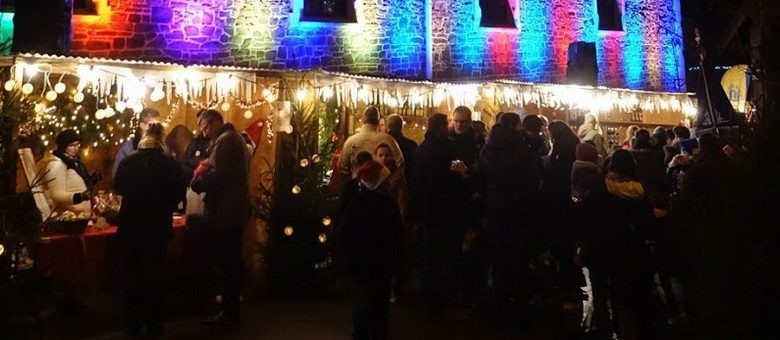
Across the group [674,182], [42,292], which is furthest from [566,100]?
[42,292]

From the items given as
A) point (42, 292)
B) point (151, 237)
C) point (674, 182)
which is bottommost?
point (42, 292)

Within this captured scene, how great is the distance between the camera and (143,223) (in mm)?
5629

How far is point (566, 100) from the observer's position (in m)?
11.8

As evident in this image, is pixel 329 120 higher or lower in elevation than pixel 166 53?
lower

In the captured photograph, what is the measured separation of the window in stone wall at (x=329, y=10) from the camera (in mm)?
11453

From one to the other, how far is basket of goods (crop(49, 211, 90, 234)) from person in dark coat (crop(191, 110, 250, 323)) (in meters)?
1.55

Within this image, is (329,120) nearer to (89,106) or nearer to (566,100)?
(89,106)

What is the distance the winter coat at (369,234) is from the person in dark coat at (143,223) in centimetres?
213

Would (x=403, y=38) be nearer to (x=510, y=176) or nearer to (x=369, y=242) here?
(x=510, y=176)

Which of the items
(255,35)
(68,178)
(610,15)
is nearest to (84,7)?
(255,35)

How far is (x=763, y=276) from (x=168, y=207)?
494cm

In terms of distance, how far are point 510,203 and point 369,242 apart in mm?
2061

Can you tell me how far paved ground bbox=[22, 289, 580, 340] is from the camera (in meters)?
5.87

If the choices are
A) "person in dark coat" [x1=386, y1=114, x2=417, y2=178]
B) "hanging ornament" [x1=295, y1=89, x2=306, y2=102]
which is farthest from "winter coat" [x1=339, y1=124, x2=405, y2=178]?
"hanging ornament" [x1=295, y1=89, x2=306, y2=102]
